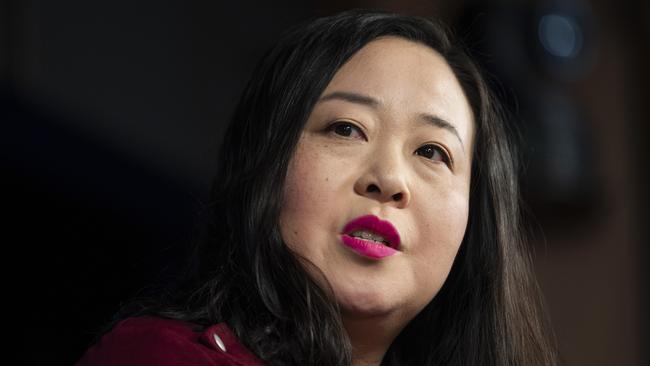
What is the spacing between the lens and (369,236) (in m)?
1.45

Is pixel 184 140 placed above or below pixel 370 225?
below

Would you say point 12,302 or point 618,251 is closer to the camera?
point 12,302

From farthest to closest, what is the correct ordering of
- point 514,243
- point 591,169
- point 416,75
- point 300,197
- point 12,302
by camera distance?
point 591,169 < point 12,302 < point 514,243 < point 416,75 < point 300,197

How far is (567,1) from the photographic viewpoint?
4.44 meters

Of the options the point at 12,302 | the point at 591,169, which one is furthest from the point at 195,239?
the point at 591,169

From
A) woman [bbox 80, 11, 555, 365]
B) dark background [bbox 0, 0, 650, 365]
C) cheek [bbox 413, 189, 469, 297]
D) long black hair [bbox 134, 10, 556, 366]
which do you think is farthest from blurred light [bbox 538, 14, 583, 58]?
cheek [bbox 413, 189, 469, 297]

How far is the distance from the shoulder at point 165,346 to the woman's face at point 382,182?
0.17 meters

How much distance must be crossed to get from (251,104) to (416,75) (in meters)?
0.26

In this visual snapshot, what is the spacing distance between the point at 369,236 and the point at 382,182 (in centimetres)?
8

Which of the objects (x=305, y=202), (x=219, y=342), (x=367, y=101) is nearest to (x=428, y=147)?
(x=367, y=101)

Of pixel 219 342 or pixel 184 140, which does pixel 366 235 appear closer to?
pixel 219 342

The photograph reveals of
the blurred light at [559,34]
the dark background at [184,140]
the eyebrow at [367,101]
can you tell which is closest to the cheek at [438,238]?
the eyebrow at [367,101]

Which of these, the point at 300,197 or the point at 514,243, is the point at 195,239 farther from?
the point at 514,243

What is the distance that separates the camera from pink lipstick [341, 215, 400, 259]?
1.43 metres
